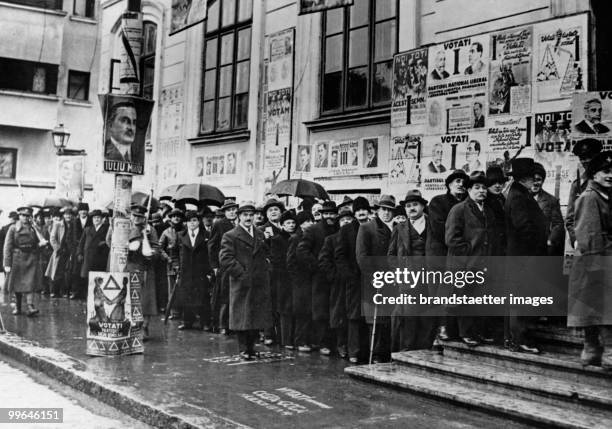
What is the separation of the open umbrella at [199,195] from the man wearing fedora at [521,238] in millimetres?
6733

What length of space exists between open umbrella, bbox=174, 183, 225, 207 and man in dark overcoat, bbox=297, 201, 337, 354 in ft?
13.3

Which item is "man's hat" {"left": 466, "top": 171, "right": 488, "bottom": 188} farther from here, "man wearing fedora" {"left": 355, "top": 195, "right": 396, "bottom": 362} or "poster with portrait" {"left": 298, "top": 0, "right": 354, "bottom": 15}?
"poster with portrait" {"left": 298, "top": 0, "right": 354, "bottom": 15}

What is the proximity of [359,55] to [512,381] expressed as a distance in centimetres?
745

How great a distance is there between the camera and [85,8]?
27.8 m

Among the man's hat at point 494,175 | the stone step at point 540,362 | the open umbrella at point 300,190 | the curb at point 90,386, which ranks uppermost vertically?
the open umbrella at point 300,190

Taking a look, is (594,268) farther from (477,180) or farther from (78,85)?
(78,85)

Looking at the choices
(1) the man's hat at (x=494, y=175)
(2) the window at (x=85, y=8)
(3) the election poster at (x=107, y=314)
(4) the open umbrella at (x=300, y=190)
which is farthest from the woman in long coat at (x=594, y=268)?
(2) the window at (x=85, y=8)

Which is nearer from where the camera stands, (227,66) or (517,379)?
(517,379)

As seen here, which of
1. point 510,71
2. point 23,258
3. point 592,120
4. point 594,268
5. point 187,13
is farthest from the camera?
point 23,258

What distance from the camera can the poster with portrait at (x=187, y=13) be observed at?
395 inches

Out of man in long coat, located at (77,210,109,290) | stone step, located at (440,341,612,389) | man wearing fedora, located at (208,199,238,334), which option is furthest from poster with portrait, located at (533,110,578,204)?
man in long coat, located at (77,210,109,290)

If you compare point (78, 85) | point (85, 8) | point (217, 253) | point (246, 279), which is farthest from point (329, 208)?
point (85, 8)

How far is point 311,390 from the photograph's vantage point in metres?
6.85

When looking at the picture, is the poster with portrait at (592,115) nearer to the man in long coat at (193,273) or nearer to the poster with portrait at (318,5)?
the poster with portrait at (318,5)
